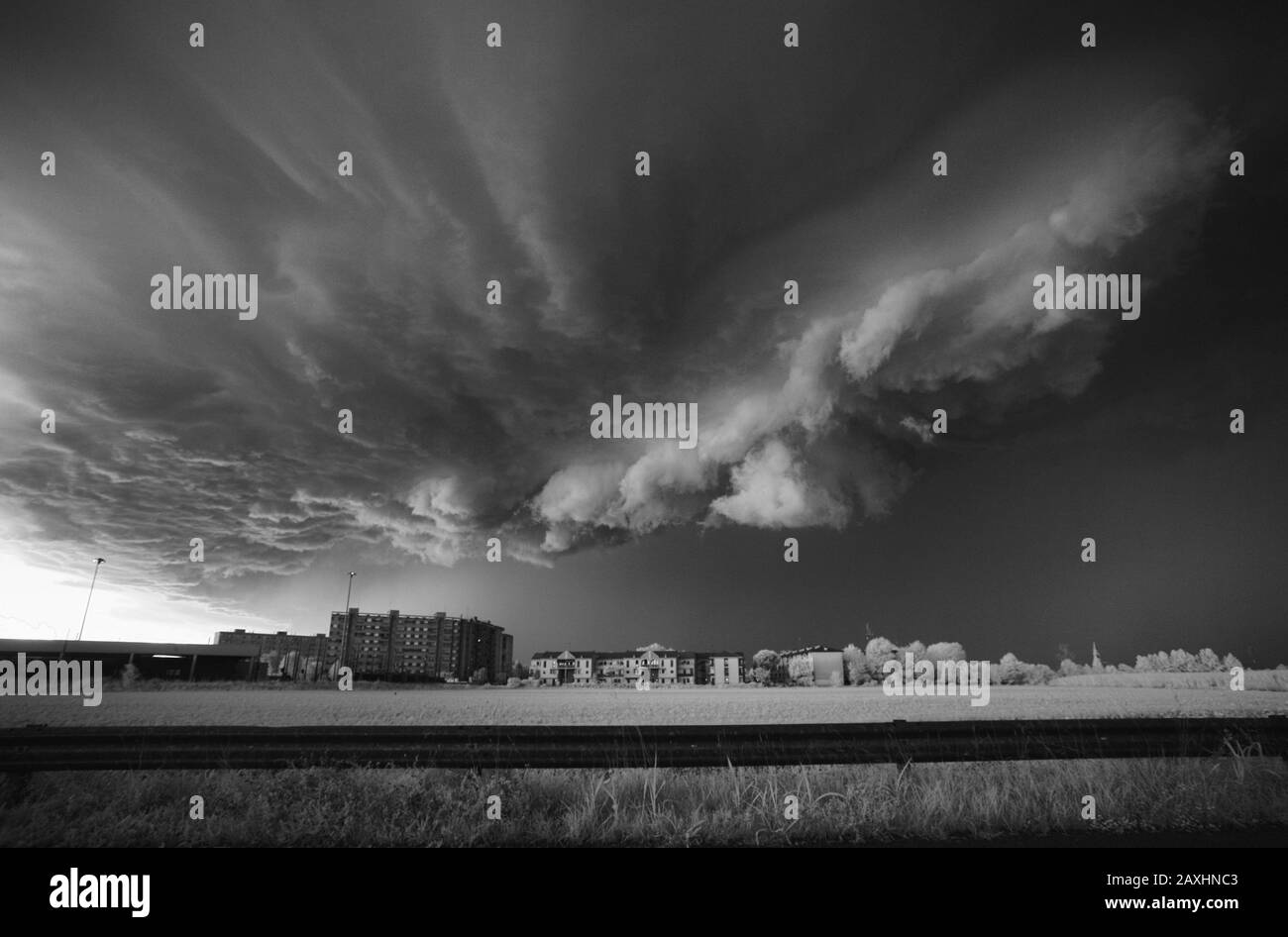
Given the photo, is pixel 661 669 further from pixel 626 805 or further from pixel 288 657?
pixel 626 805

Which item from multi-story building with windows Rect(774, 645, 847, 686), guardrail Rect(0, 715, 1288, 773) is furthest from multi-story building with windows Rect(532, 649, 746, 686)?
guardrail Rect(0, 715, 1288, 773)

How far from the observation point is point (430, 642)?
2058 centimetres

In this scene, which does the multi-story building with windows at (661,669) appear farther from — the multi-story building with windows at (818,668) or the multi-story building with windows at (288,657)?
the multi-story building with windows at (288,657)

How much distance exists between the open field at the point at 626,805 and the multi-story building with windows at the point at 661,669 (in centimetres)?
3127

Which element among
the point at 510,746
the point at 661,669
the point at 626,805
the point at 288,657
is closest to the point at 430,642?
the point at 510,746

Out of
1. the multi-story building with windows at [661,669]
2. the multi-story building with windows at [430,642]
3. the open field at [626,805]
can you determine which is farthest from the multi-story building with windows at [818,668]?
the open field at [626,805]

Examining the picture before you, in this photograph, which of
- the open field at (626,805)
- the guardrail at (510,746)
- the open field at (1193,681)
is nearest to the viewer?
the open field at (626,805)

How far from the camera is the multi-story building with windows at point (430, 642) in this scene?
17953 mm

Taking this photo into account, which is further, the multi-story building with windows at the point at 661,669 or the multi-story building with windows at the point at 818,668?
the multi-story building with windows at the point at 818,668

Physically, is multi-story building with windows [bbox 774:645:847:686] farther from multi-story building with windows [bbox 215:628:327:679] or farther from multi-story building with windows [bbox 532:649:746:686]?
multi-story building with windows [bbox 215:628:327:679]

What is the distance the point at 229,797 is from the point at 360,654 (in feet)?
69.0

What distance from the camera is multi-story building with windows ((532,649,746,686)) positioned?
127ft
